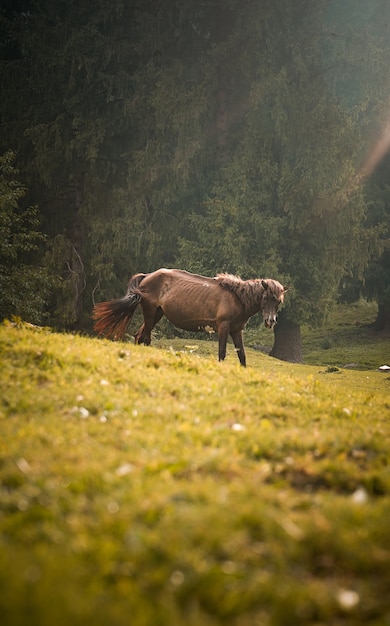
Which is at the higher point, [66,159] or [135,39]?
[135,39]

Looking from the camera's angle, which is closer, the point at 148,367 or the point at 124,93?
the point at 148,367

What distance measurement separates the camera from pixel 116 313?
14250 mm

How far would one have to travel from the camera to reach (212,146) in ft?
96.3

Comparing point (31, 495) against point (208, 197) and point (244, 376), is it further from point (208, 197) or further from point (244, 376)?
point (208, 197)

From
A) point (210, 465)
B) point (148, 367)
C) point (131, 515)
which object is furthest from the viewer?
point (148, 367)

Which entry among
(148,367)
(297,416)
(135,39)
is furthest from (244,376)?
(135,39)

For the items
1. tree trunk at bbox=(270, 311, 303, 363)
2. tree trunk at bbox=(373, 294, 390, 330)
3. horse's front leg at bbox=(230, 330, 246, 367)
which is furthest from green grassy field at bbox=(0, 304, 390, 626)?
tree trunk at bbox=(373, 294, 390, 330)

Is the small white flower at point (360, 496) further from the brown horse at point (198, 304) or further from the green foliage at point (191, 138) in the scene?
the green foliage at point (191, 138)

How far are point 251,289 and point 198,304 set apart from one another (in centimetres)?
149

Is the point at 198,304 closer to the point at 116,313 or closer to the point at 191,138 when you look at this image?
the point at 116,313

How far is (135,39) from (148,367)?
83.4ft

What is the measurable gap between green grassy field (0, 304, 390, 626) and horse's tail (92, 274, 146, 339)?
6.37 metres

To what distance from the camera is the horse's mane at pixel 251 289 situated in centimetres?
1345

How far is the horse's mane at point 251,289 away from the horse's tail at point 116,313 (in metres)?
2.55
